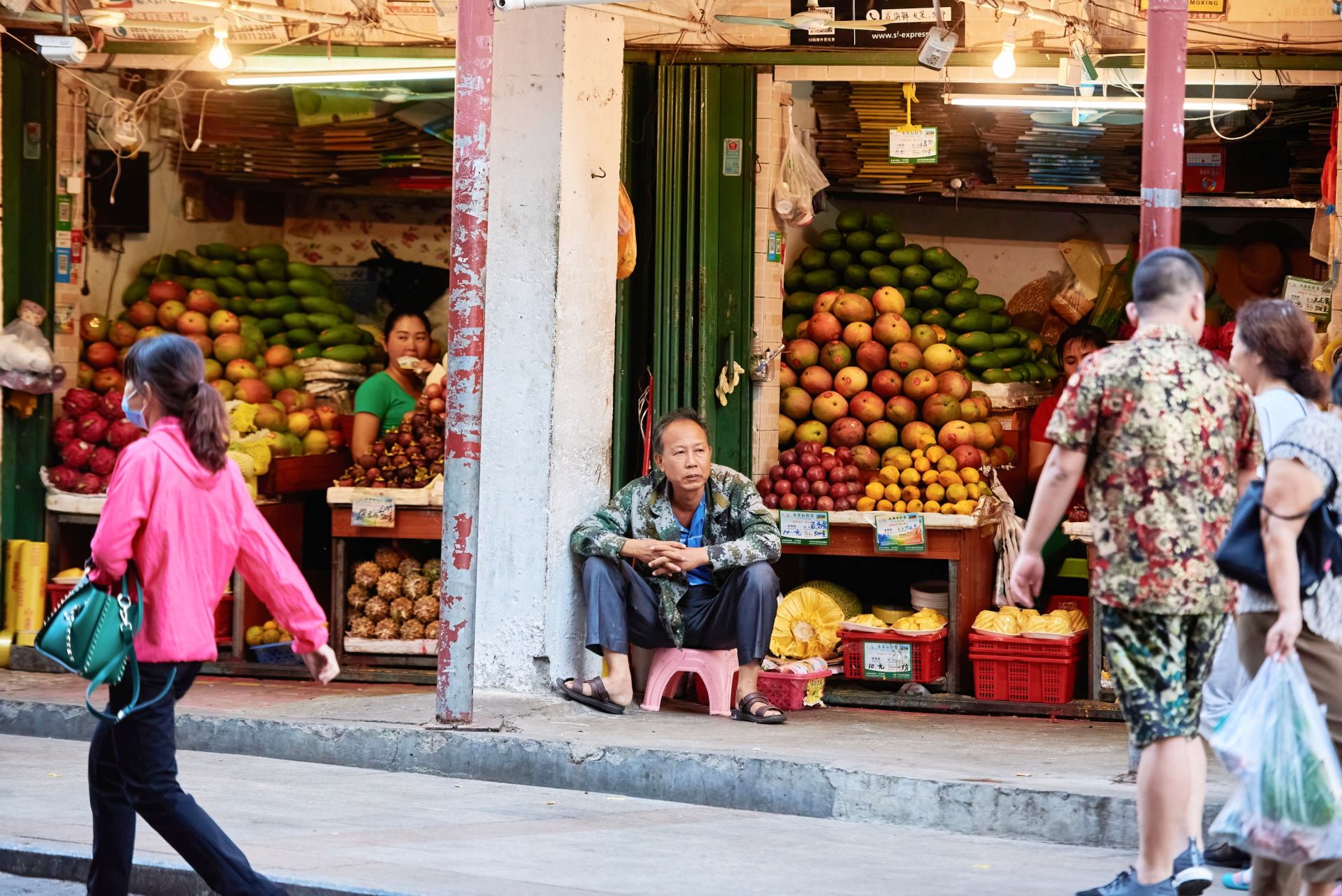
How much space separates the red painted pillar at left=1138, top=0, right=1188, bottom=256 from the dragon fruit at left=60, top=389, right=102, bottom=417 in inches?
225

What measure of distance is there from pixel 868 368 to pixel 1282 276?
9.50 feet

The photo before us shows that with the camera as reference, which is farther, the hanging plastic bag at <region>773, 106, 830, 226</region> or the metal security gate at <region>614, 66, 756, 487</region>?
the hanging plastic bag at <region>773, 106, 830, 226</region>

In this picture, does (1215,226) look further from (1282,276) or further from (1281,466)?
(1281,466)

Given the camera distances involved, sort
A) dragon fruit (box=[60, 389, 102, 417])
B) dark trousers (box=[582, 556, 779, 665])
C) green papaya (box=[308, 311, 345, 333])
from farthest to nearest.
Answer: green papaya (box=[308, 311, 345, 333]), dragon fruit (box=[60, 389, 102, 417]), dark trousers (box=[582, 556, 779, 665])

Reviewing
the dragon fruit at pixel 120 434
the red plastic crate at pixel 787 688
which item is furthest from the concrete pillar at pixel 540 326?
the dragon fruit at pixel 120 434

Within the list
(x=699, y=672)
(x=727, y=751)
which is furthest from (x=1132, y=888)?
(x=699, y=672)

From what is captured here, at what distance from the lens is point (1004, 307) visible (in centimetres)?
988

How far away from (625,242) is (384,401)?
6.57ft

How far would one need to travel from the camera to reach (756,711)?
22.4 ft

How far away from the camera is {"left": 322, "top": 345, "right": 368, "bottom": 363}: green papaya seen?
9719 mm

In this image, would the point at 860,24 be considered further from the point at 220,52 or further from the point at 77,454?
the point at 77,454

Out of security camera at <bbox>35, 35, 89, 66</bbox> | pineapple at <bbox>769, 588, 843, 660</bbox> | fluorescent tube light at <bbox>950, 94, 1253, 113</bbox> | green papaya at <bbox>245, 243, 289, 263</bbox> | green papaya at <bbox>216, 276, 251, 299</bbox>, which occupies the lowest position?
pineapple at <bbox>769, 588, 843, 660</bbox>

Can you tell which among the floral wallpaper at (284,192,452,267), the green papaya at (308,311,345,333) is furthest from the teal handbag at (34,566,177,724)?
the floral wallpaper at (284,192,452,267)

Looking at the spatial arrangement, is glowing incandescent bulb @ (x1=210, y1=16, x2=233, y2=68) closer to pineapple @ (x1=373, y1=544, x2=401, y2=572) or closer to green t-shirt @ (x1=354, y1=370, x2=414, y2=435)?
green t-shirt @ (x1=354, y1=370, x2=414, y2=435)
